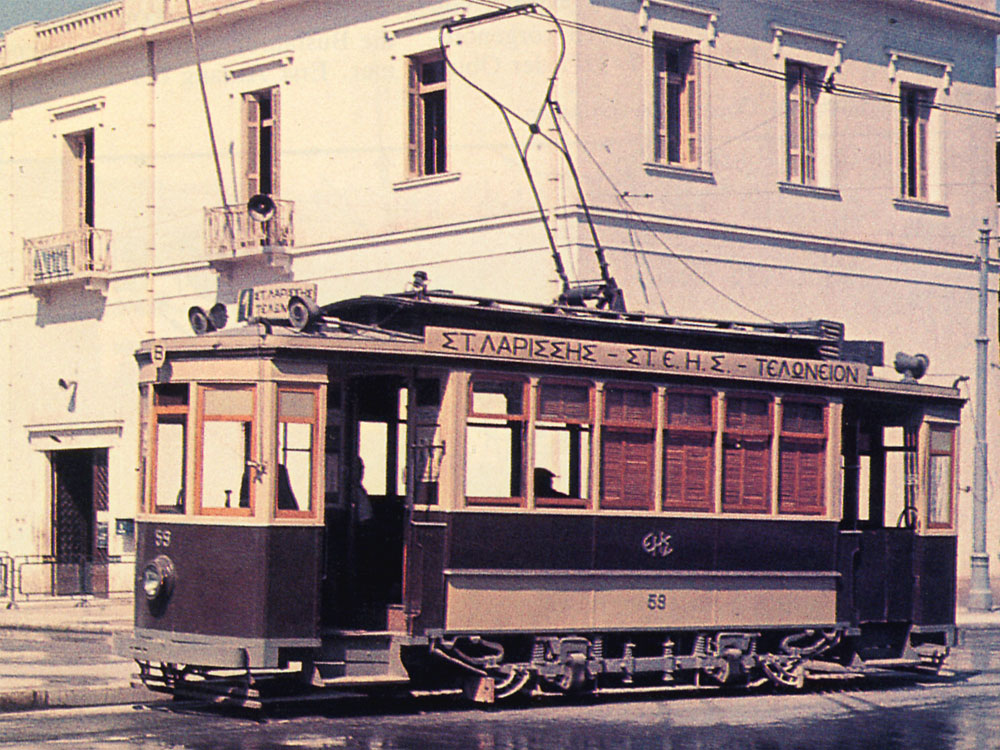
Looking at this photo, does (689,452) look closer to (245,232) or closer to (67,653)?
(67,653)

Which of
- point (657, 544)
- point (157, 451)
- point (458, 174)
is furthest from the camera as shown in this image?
point (458, 174)

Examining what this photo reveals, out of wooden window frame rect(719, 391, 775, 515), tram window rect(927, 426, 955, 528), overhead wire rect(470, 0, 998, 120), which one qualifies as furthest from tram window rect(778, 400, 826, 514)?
overhead wire rect(470, 0, 998, 120)

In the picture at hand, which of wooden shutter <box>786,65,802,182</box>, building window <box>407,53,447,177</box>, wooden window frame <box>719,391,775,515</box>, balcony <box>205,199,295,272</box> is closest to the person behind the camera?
wooden window frame <box>719,391,775,515</box>

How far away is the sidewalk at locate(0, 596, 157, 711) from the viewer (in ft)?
54.6

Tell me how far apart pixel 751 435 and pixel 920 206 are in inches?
530

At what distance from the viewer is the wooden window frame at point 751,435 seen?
1812cm

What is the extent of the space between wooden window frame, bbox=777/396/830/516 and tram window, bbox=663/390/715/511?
89 centimetres

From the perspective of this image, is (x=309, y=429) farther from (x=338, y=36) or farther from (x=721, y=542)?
(x=338, y=36)

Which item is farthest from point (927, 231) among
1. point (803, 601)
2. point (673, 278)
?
point (803, 601)

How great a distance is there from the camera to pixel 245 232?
1216 inches

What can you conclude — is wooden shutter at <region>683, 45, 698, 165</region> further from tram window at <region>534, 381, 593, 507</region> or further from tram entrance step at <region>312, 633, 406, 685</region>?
tram entrance step at <region>312, 633, 406, 685</region>

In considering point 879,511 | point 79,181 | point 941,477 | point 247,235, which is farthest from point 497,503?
point 79,181

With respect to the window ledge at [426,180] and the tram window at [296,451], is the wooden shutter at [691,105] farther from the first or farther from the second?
the tram window at [296,451]

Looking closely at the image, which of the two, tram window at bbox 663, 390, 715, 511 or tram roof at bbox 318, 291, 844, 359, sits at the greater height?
tram roof at bbox 318, 291, 844, 359
